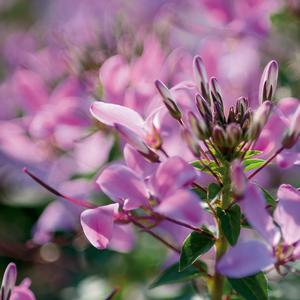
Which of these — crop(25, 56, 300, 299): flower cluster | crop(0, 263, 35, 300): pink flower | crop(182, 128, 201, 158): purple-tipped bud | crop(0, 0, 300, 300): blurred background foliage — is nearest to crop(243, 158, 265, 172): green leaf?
crop(25, 56, 300, 299): flower cluster

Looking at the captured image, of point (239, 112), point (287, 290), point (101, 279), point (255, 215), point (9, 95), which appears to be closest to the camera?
point (255, 215)

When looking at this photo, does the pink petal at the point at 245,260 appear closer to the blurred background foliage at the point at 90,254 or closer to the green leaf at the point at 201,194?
the green leaf at the point at 201,194

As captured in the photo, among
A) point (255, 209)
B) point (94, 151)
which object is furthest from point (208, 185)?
point (94, 151)

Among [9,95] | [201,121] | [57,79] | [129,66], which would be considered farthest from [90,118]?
[201,121]

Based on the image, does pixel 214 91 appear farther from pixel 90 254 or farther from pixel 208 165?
pixel 90 254

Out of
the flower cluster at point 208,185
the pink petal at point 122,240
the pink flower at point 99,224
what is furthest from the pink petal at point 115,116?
the pink petal at point 122,240

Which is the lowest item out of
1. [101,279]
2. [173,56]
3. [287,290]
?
[101,279]

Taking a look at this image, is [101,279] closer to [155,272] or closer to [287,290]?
[155,272]
